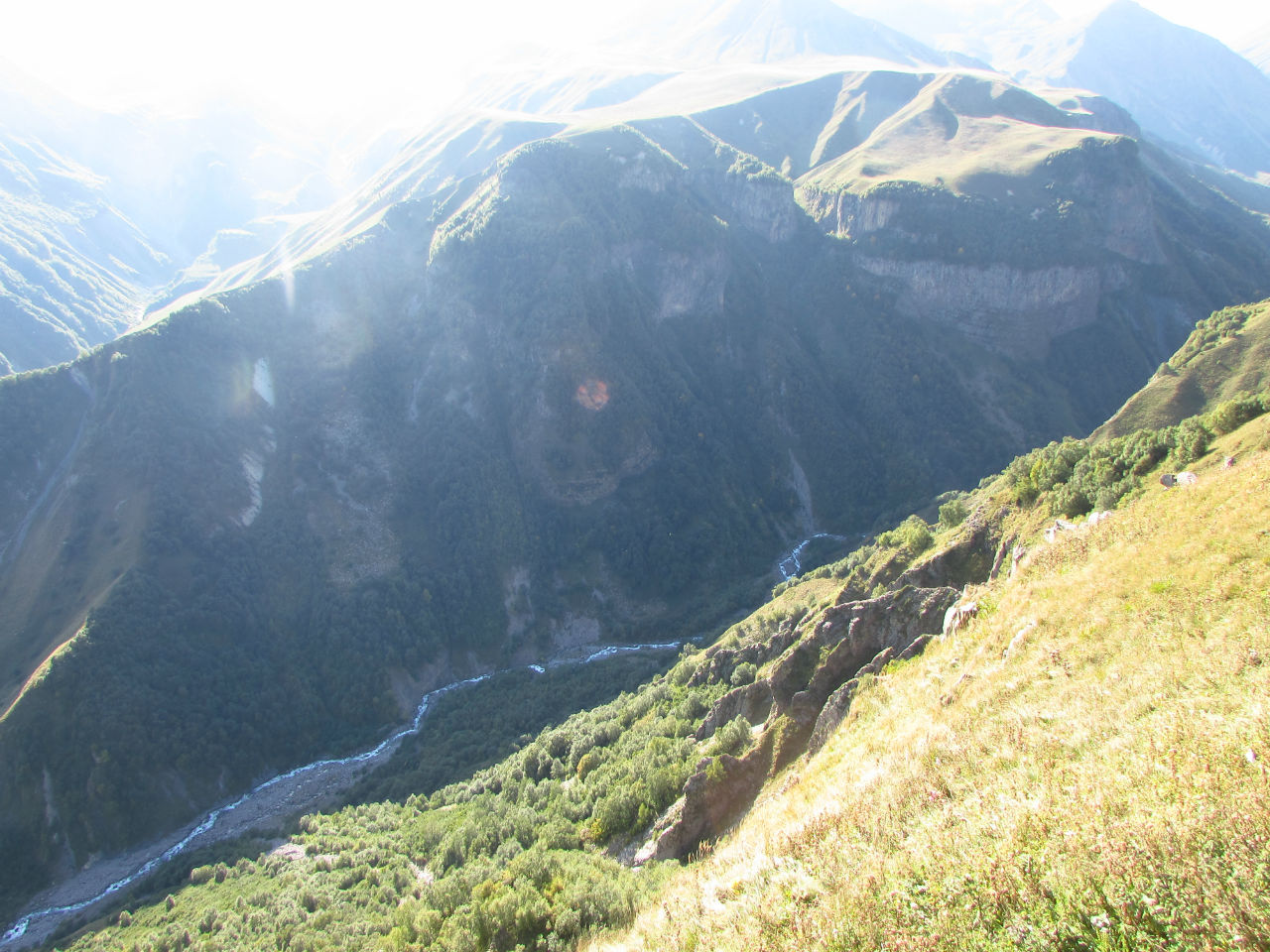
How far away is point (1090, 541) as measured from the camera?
2455cm

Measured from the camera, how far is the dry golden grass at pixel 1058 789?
29.5ft

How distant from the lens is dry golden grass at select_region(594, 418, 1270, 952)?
8.98m

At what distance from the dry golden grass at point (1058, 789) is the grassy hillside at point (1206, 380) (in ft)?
177

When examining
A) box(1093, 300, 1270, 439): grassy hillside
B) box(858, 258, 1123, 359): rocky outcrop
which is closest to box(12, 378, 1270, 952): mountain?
box(1093, 300, 1270, 439): grassy hillside

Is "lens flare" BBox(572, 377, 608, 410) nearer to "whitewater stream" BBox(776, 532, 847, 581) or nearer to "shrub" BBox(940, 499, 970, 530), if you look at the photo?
"whitewater stream" BBox(776, 532, 847, 581)

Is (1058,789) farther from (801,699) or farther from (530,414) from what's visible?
(530,414)

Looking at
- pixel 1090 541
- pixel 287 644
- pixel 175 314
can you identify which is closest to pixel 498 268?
pixel 175 314

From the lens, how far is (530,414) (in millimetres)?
120625

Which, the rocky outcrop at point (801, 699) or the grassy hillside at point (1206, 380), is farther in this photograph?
the grassy hillside at point (1206, 380)

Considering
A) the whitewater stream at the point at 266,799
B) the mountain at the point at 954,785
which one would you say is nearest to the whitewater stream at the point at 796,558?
the whitewater stream at the point at 266,799

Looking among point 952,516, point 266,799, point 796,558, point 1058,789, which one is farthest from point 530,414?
point 1058,789

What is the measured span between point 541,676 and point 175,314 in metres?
87.6

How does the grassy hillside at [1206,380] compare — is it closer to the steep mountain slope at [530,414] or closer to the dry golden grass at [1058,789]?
the steep mountain slope at [530,414]

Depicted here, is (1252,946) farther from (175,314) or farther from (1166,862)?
(175,314)
